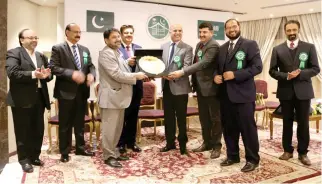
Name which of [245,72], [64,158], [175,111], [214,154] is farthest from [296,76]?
[64,158]

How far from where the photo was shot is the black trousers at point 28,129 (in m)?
3.08

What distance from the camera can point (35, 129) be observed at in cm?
325

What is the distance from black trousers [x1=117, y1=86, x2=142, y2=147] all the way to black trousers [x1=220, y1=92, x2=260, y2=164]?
1113 mm

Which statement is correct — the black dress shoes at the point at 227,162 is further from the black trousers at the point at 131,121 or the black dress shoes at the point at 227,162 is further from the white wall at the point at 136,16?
the white wall at the point at 136,16

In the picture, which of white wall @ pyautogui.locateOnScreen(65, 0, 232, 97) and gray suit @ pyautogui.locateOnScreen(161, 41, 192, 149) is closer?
gray suit @ pyautogui.locateOnScreen(161, 41, 192, 149)

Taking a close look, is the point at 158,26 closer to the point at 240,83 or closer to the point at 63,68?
the point at 63,68

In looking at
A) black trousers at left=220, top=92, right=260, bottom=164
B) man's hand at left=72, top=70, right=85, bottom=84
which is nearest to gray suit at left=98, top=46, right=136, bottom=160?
man's hand at left=72, top=70, right=85, bottom=84

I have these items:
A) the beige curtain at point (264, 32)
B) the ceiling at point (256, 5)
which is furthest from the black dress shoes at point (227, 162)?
the beige curtain at point (264, 32)

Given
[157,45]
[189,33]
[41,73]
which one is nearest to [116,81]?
[41,73]

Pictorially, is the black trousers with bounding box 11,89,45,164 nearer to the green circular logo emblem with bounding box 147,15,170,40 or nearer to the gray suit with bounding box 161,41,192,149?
the gray suit with bounding box 161,41,192,149

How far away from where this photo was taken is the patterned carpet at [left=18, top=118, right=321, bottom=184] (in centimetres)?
285

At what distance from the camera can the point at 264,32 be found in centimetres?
796

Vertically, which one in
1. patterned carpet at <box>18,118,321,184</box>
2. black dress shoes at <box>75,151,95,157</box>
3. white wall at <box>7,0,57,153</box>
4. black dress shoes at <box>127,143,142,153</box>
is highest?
white wall at <box>7,0,57,153</box>

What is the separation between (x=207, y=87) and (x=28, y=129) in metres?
2.01
